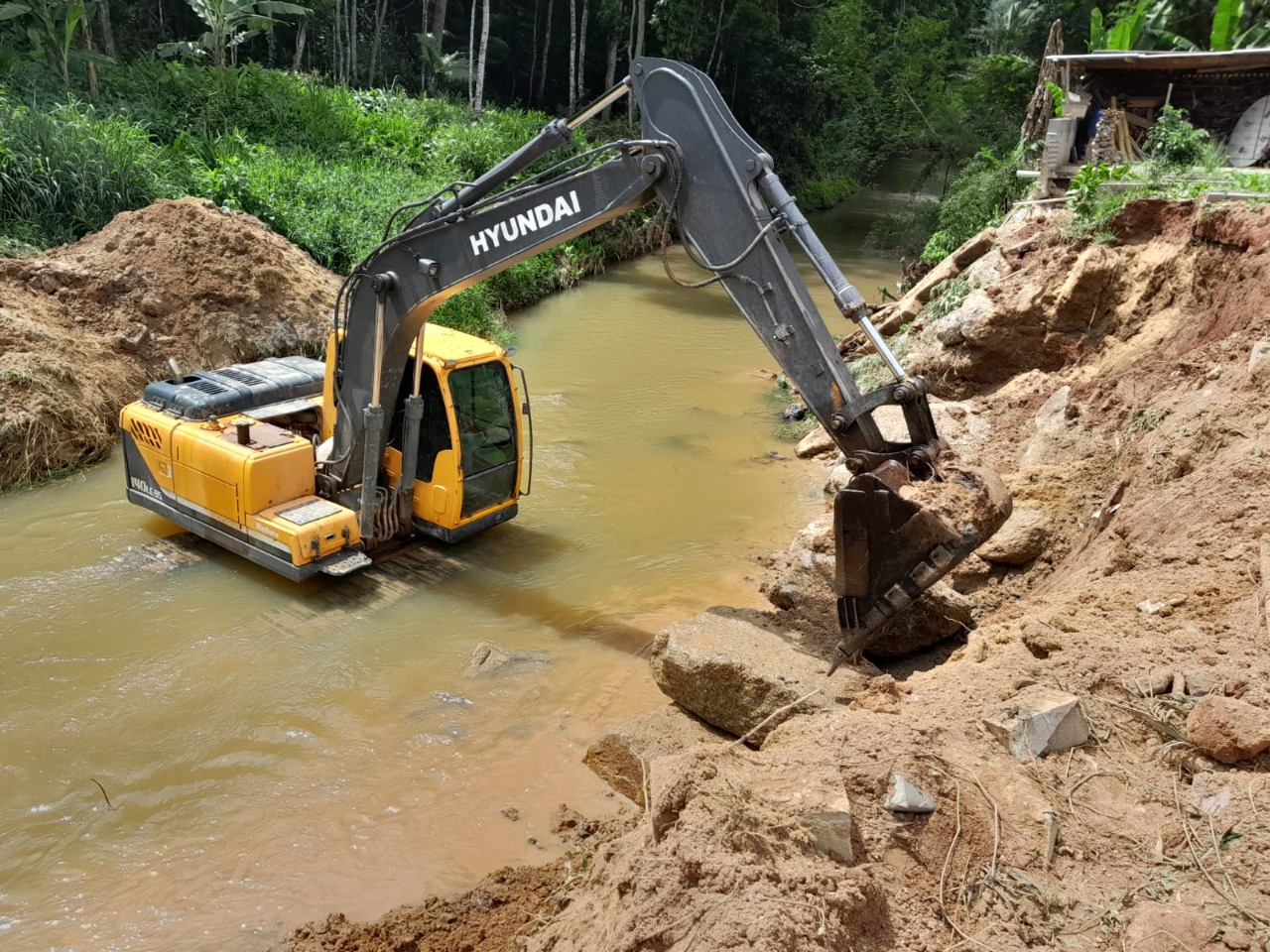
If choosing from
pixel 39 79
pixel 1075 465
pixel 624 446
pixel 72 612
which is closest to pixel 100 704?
pixel 72 612

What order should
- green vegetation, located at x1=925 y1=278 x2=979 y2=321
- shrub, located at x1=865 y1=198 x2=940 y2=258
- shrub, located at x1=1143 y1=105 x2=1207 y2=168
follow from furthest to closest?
shrub, located at x1=865 y1=198 x2=940 y2=258 < green vegetation, located at x1=925 y1=278 x2=979 y2=321 < shrub, located at x1=1143 y1=105 x2=1207 y2=168

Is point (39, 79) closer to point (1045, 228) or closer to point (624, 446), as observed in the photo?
point (624, 446)

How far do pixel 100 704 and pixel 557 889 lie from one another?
3.41 metres

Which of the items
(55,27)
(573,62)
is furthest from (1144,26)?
(55,27)

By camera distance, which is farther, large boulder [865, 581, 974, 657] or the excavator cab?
the excavator cab

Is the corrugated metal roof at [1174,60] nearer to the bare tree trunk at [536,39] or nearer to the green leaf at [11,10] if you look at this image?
the green leaf at [11,10]

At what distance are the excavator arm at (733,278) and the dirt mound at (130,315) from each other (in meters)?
4.02

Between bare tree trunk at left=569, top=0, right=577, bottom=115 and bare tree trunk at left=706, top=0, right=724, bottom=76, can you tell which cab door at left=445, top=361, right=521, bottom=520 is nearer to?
bare tree trunk at left=569, top=0, right=577, bottom=115

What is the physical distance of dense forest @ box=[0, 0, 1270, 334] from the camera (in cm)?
1352

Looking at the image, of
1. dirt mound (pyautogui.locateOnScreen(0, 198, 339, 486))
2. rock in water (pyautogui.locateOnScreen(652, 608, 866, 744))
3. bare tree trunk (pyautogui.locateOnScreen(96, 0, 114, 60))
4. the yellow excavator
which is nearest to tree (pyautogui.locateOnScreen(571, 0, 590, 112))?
bare tree trunk (pyautogui.locateOnScreen(96, 0, 114, 60))

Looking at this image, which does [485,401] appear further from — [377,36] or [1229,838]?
[377,36]

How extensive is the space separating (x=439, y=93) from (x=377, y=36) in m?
2.20

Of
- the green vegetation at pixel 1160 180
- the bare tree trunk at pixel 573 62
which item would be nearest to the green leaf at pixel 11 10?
the bare tree trunk at pixel 573 62

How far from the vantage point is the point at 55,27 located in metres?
16.6
